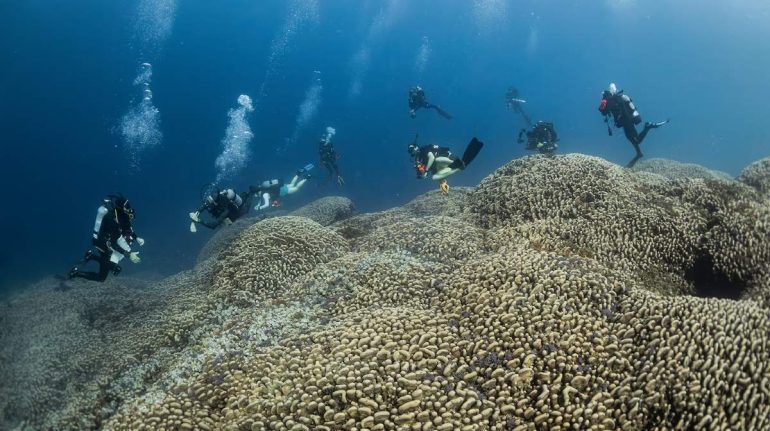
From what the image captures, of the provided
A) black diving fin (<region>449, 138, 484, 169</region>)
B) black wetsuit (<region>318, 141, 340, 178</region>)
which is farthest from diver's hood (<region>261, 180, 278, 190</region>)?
black diving fin (<region>449, 138, 484, 169</region>)

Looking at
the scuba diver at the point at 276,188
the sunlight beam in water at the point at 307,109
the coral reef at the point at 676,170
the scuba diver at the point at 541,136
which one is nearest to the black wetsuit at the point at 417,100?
the scuba diver at the point at 541,136

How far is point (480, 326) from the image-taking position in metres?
4.07

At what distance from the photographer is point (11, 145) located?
76.2m

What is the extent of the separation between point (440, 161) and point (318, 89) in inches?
3871

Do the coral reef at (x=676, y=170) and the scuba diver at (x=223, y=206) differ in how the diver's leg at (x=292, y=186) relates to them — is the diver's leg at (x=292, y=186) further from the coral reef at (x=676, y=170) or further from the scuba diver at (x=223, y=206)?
the coral reef at (x=676, y=170)

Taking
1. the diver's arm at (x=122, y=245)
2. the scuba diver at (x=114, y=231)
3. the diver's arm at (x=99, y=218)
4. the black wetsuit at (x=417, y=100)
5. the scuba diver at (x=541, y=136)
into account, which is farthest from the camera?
the black wetsuit at (x=417, y=100)

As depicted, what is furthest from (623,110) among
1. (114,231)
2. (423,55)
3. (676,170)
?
(423,55)

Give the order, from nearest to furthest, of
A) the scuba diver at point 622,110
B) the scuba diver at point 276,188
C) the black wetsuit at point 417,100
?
the scuba diver at point 622,110
the scuba diver at point 276,188
the black wetsuit at point 417,100

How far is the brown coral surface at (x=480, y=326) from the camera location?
3396 millimetres

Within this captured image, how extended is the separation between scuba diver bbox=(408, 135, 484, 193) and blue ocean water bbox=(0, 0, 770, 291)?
88.4 ft

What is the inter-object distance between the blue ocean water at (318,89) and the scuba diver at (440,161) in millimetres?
26934

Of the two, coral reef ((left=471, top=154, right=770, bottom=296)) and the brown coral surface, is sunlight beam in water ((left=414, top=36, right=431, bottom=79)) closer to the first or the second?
coral reef ((left=471, top=154, right=770, bottom=296))

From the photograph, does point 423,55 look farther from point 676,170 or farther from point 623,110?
point 676,170

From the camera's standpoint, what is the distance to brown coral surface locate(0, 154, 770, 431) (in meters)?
3.40
